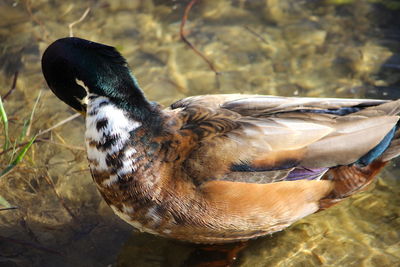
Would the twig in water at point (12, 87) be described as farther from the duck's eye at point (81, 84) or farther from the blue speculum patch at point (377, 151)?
the blue speculum patch at point (377, 151)

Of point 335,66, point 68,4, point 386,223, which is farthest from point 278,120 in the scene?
point 68,4

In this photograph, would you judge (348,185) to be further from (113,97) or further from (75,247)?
(75,247)

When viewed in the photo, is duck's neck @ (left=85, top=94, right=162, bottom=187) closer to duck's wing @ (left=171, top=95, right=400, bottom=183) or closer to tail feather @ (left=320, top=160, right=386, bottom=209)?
duck's wing @ (left=171, top=95, right=400, bottom=183)

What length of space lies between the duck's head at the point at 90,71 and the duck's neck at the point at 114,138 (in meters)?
0.06

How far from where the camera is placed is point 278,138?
346 centimetres

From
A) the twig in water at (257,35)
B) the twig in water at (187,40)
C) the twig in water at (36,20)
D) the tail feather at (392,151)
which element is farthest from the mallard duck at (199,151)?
the twig in water at (36,20)

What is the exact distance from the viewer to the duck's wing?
3.39 meters

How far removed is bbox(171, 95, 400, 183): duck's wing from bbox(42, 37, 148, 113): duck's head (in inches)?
17.3

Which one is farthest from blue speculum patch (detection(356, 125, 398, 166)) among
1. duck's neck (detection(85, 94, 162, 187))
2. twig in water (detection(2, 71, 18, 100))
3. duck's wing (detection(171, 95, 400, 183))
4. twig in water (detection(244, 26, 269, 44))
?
twig in water (detection(2, 71, 18, 100))

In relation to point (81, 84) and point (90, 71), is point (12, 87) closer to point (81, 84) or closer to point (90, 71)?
point (81, 84)

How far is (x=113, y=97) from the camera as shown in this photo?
137 inches

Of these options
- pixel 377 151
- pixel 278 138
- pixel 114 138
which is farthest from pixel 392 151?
pixel 114 138

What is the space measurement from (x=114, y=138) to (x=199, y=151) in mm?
533

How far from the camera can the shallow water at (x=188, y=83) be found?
4156 mm
